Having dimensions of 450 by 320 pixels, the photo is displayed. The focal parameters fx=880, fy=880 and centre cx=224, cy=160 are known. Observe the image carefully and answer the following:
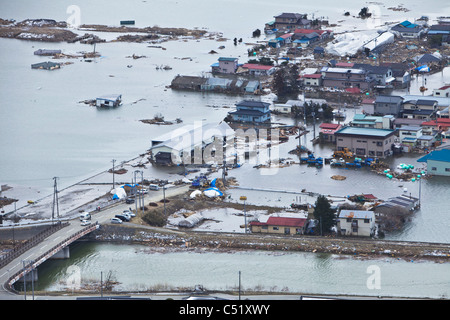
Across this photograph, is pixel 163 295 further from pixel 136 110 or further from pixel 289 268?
pixel 136 110

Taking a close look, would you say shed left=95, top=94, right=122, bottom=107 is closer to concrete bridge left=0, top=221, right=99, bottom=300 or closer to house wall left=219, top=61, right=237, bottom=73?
house wall left=219, top=61, right=237, bottom=73

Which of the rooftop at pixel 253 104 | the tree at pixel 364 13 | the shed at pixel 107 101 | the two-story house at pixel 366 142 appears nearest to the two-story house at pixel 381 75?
the rooftop at pixel 253 104

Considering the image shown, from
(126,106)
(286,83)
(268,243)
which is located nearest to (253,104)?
(286,83)

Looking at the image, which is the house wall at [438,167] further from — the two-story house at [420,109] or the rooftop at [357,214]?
the two-story house at [420,109]

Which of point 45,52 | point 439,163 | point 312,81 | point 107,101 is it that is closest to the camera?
point 439,163

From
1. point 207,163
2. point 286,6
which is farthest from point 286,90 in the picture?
point 286,6

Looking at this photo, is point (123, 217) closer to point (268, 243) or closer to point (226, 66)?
point (268, 243)
